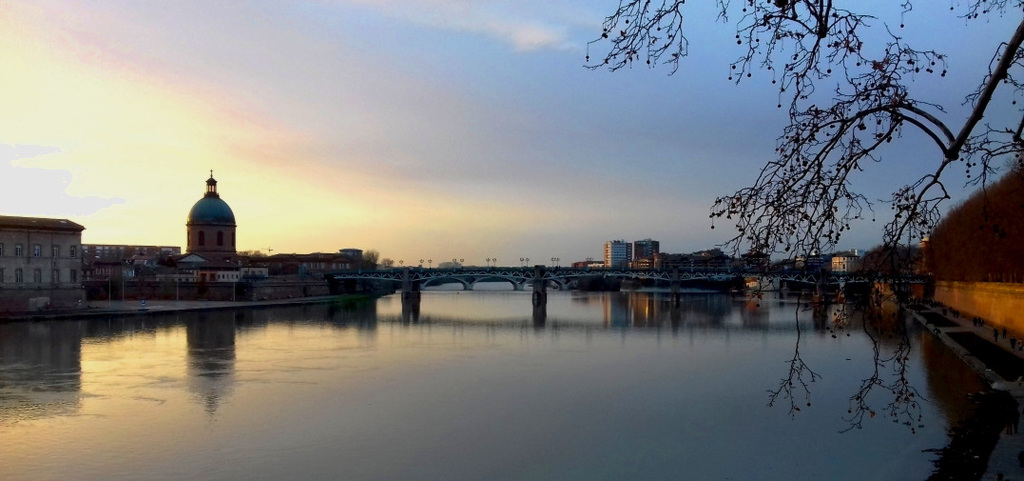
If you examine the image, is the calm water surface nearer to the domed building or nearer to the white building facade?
the white building facade

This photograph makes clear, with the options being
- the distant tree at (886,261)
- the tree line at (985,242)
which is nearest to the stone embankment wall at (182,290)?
the tree line at (985,242)

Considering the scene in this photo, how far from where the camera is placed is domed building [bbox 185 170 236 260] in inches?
2392

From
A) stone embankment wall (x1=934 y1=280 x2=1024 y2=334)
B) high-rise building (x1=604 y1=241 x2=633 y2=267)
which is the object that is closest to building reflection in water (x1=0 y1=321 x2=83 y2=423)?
stone embankment wall (x1=934 y1=280 x2=1024 y2=334)

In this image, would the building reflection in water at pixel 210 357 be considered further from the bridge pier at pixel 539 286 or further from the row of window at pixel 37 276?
the bridge pier at pixel 539 286

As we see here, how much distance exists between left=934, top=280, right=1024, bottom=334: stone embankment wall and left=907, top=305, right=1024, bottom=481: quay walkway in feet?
1.39

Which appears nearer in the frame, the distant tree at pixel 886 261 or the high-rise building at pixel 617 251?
the distant tree at pixel 886 261

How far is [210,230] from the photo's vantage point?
6088 centimetres

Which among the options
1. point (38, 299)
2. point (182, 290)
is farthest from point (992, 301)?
point (182, 290)

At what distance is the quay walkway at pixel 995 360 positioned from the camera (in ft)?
35.4

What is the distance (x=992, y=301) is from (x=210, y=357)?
1102 inches

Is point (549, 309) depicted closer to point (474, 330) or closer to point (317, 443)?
point (474, 330)

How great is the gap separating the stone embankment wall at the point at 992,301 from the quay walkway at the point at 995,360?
424mm

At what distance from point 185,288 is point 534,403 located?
138 ft

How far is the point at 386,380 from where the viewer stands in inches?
762
